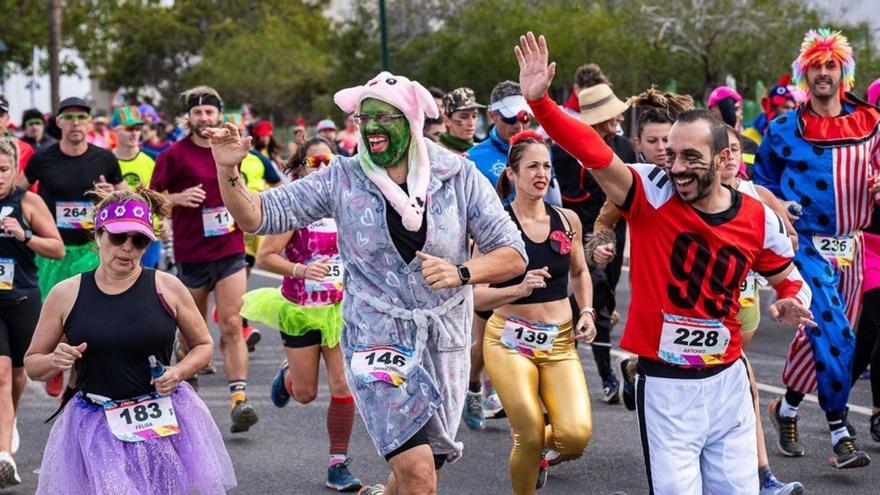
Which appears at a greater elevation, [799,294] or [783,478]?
[799,294]

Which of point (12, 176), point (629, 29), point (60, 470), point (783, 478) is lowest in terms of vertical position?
point (783, 478)

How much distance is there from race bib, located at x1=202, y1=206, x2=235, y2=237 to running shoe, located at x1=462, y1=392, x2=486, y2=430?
2.06m

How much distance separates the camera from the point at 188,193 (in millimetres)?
9289

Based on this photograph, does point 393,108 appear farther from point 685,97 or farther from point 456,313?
point 685,97

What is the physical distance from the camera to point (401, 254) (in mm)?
5352

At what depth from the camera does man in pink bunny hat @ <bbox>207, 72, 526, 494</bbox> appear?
17.4 feet

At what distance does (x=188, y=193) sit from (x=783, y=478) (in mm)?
4226

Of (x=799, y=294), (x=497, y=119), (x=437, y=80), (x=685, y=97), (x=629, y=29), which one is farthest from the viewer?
(x=437, y=80)

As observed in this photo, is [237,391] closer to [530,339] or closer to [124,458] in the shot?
[530,339]

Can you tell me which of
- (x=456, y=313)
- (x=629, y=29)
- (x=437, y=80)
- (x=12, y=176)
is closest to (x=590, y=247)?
(x=456, y=313)

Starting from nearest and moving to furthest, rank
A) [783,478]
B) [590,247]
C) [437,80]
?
[590,247] < [783,478] < [437,80]

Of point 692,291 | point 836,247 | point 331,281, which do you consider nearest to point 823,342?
point 836,247

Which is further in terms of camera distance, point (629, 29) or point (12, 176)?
point (629, 29)

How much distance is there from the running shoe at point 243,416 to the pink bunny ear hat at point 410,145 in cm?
334
